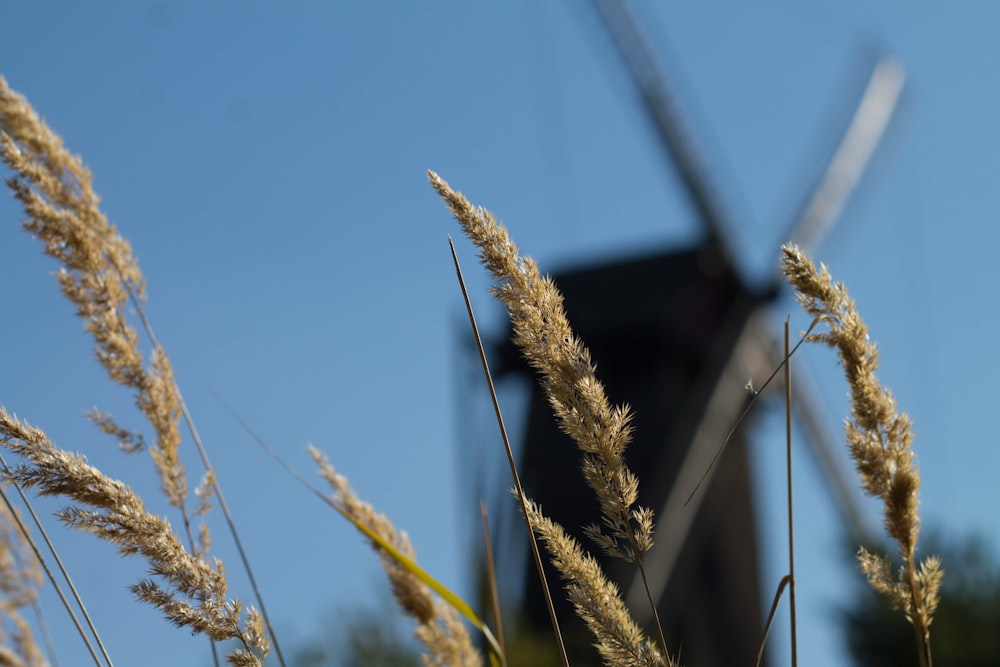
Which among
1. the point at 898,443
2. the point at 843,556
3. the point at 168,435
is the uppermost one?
the point at 843,556

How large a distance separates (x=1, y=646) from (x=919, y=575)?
136cm

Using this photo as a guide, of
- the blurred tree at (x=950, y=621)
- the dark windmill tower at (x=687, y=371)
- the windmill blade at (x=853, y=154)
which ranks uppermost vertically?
the windmill blade at (x=853, y=154)

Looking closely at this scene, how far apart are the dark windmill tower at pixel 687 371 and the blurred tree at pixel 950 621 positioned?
2.02m

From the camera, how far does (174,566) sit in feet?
4.42

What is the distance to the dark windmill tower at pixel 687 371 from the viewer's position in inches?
602

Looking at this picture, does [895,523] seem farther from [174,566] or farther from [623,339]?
[623,339]

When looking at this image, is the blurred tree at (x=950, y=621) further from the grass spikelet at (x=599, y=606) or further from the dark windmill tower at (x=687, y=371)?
the grass spikelet at (x=599, y=606)

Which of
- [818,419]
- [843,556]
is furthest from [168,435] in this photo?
[818,419]

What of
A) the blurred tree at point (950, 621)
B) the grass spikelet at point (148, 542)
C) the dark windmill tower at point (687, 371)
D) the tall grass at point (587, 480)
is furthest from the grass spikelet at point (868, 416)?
the dark windmill tower at point (687, 371)

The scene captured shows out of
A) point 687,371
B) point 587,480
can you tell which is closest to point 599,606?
point 587,480

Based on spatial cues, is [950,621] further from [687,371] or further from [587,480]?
[587,480]

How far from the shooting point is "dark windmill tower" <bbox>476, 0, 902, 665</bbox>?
50.2 feet

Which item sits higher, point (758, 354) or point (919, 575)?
point (758, 354)

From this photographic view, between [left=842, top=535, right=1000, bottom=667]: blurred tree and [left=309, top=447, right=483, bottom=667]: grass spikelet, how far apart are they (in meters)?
11.5
